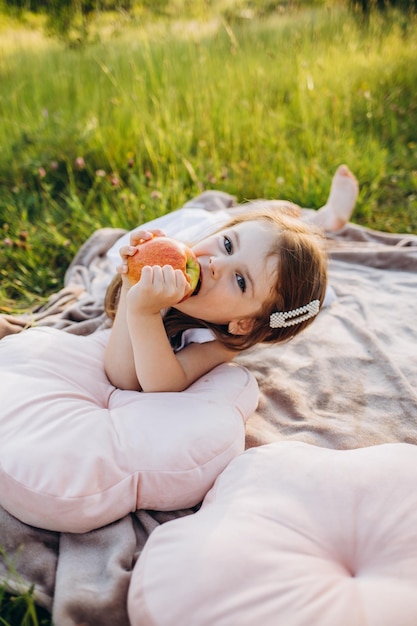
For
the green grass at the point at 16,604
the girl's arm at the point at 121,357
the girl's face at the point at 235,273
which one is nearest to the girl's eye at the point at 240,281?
the girl's face at the point at 235,273

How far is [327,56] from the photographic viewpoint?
219 inches

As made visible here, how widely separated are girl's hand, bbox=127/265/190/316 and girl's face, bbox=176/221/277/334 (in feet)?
0.53

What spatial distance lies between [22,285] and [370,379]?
1.95 metres

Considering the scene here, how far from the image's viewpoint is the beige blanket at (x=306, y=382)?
1.58 m

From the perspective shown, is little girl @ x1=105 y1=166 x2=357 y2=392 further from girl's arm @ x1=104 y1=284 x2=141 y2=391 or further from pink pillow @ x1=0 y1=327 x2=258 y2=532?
pink pillow @ x1=0 y1=327 x2=258 y2=532

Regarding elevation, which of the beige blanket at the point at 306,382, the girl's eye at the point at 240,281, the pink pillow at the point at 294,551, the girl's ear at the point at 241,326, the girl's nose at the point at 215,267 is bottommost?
the beige blanket at the point at 306,382

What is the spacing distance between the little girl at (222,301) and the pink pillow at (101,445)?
0.13 meters

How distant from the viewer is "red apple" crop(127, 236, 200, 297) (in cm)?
197

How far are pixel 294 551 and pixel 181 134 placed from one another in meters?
3.51

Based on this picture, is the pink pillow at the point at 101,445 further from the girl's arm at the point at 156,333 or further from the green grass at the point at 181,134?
the green grass at the point at 181,134

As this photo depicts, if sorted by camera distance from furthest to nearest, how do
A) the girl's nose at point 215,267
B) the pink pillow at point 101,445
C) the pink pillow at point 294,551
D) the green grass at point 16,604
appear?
the girl's nose at point 215,267 < the pink pillow at point 101,445 < the green grass at point 16,604 < the pink pillow at point 294,551

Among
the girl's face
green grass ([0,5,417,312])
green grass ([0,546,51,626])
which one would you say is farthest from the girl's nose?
green grass ([0,5,417,312])

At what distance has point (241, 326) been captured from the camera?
86.8 inches

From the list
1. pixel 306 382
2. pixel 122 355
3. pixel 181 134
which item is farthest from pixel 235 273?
pixel 181 134
